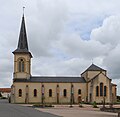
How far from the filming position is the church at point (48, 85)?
83.2m

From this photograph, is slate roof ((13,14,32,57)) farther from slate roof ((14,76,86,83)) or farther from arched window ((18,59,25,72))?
slate roof ((14,76,86,83))

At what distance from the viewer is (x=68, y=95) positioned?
8500cm

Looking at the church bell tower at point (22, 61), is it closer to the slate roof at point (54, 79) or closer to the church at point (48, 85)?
the church at point (48, 85)

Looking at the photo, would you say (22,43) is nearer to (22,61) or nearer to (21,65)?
(22,61)

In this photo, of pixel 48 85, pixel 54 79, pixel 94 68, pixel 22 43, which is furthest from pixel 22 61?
pixel 94 68

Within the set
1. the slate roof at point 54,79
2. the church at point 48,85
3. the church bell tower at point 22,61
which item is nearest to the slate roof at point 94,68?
the church at point 48,85

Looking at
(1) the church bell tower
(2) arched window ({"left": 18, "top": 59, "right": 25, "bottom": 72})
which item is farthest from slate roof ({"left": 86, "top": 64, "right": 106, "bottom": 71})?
(2) arched window ({"left": 18, "top": 59, "right": 25, "bottom": 72})

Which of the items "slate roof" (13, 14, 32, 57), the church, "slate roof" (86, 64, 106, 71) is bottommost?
the church

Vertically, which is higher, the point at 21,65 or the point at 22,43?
the point at 22,43

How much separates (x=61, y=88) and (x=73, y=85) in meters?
3.19

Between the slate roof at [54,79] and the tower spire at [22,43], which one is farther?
the tower spire at [22,43]

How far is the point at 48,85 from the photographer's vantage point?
8519cm

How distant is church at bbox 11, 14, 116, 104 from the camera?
83.2 meters

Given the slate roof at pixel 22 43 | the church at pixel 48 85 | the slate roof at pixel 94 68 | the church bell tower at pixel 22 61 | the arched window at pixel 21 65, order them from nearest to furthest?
the church at pixel 48 85 → the church bell tower at pixel 22 61 → the arched window at pixel 21 65 → the slate roof at pixel 22 43 → the slate roof at pixel 94 68
